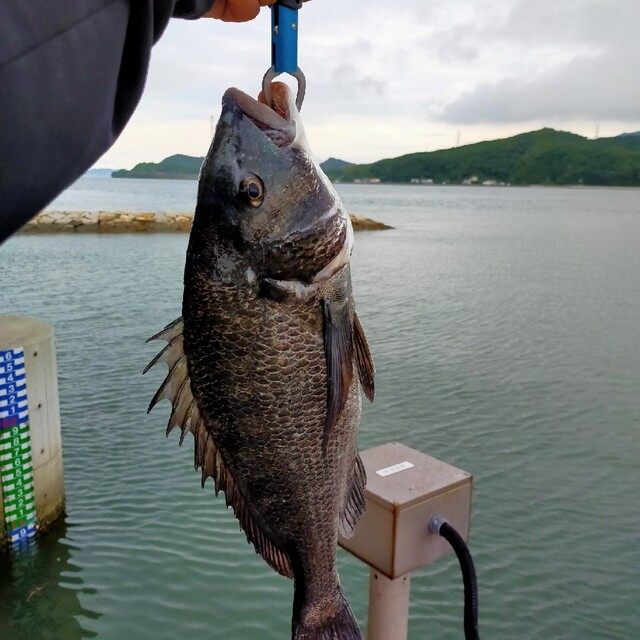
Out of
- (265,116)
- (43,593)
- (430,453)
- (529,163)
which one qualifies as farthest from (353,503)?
(529,163)

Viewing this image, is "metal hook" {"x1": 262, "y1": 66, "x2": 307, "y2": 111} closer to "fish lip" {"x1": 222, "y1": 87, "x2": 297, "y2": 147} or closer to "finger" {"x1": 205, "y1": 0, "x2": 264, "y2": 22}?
"fish lip" {"x1": 222, "y1": 87, "x2": 297, "y2": 147}

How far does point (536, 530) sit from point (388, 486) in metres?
3.79

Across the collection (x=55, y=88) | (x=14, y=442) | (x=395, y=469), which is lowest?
(x=14, y=442)

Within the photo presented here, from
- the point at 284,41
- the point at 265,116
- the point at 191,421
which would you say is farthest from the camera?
the point at 191,421

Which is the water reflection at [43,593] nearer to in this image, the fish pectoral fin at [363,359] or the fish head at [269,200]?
the fish pectoral fin at [363,359]

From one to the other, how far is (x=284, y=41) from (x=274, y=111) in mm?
175

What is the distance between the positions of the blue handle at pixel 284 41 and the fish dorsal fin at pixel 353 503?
3.56 feet

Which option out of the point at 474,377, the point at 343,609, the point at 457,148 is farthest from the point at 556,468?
the point at 457,148

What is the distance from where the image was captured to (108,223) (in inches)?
1318

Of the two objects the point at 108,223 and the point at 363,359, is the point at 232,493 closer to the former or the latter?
the point at 363,359

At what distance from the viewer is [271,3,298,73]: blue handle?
1.46 m

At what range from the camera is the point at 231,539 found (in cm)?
533

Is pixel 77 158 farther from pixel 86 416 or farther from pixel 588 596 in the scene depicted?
pixel 86 416

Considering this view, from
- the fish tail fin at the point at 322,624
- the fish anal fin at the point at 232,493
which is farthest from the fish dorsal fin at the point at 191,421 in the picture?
the fish tail fin at the point at 322,624
